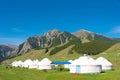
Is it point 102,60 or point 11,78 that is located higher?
point 102,60

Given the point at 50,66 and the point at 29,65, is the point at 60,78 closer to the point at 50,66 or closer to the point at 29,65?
the point at 50,66

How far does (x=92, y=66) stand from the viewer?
87.6 m

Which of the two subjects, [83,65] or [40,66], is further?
[40,66]

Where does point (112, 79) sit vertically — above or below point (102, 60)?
below

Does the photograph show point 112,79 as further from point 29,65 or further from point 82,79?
point 29,65

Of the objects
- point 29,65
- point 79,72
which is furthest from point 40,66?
point 79,72

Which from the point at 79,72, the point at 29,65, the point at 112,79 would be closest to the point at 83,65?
the point at 79,72

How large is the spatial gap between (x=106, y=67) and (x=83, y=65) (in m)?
22.3

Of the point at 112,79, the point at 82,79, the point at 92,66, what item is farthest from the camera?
the point at 92,66

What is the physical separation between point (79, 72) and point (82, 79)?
18.6 metres

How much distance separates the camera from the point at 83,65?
88250 mm

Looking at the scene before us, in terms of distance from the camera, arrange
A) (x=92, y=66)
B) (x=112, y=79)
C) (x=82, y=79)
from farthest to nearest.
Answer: (x=92, y=66)
(x=82, y=79)
(x=112, y=79)

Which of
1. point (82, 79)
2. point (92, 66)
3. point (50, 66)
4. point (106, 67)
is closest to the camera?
point (82, 79)

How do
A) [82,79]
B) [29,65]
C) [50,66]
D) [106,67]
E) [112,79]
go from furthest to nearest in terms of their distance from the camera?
[29,65], [50,66], [106,67], [82,79], [112,79]
